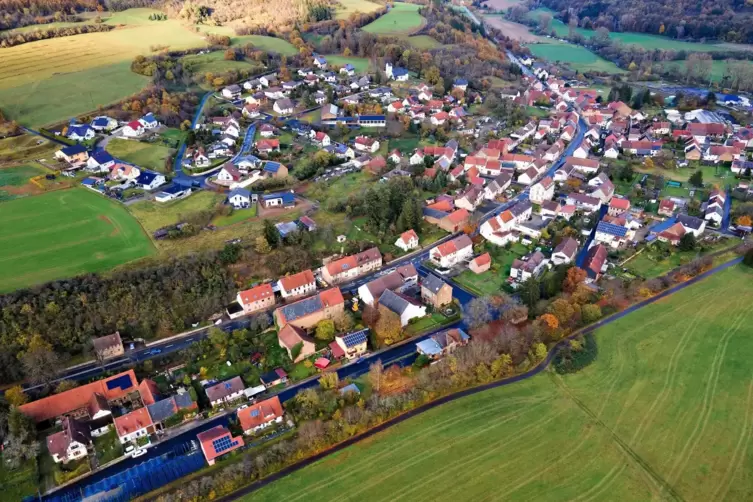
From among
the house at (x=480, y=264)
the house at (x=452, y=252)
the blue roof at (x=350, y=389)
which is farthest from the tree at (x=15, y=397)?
the house at (x=480, y=264)

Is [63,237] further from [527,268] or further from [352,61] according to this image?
[352,61]

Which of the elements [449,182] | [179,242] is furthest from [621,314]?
[179,242]

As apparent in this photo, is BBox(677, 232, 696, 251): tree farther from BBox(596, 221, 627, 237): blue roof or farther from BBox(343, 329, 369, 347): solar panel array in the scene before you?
BBox(343, 329, 369, 347): solar panel array

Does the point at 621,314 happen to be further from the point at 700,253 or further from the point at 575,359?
the point at 700,253

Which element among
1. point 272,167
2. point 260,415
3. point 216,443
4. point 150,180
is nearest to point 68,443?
point 216,443

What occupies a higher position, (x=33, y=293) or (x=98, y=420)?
(x=33, y=293)

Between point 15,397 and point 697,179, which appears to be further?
point 697,179
